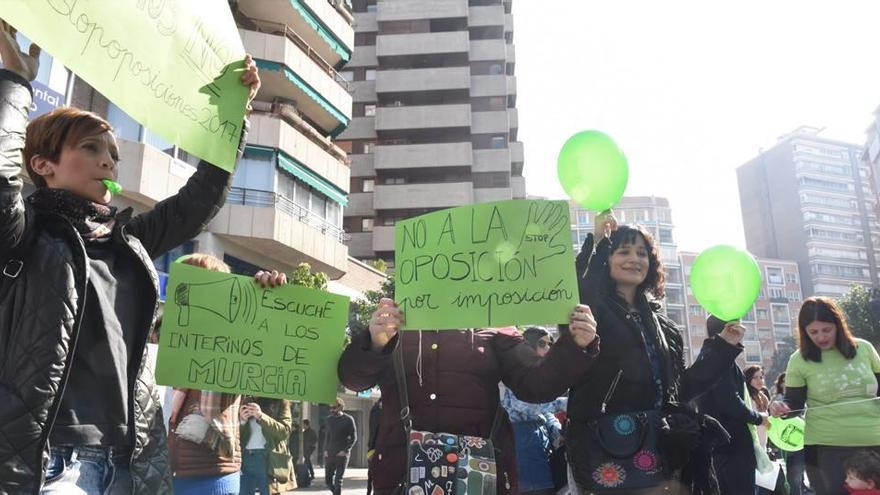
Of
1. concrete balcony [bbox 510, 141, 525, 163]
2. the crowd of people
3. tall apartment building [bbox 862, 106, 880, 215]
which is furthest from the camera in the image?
tall apartment building [bbox 862, 106, 880, 215]

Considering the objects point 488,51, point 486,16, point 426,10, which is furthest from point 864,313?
point 426,10

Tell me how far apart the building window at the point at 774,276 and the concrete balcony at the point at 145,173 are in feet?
330

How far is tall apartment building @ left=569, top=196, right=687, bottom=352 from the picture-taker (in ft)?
332

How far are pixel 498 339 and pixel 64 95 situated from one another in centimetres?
1380

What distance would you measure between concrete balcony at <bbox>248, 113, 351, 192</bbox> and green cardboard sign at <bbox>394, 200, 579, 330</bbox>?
19.3 meters

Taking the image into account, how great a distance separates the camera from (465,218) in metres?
2.93

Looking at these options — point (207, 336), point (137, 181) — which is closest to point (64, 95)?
point (137, 181)

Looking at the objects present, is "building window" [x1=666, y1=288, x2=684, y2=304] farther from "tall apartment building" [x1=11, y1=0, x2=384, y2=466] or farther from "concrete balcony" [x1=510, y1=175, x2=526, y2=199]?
"tall apartment building" [x1=11, y1=0, x2=384, y2=466]

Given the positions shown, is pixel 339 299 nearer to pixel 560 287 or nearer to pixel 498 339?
pixel 498 339

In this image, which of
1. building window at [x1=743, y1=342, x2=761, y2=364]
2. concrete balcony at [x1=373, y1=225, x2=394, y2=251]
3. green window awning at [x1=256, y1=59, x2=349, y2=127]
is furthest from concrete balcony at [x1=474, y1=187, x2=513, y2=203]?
building window at [x1=743, y1=342, x2=761, y2=364]

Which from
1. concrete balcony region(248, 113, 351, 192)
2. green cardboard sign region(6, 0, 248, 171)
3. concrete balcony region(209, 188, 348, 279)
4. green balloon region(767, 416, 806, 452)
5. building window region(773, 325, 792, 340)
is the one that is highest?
concrete balcony region(248, 113, 351, 192)

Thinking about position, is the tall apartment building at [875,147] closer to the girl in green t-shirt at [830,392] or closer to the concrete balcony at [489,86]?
the concrete balcony at [489,86]

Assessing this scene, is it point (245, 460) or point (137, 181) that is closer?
point (245, 460)

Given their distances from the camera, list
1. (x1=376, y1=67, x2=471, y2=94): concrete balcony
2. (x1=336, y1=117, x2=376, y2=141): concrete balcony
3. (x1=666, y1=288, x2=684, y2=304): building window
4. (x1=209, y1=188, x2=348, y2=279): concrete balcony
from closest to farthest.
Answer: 1. (x1=209, y1=188, x2=348, y2=279): concrete balcony
2. (x1=376, y1=67, x2=471, y2=94): concrete balcony
3. (x1=336, y1=117, x2=376, y2=141): concrete balcony
4. (x1=666, y1=288, x2=684, y2=304): building window
